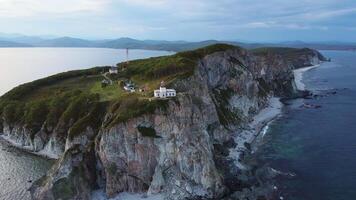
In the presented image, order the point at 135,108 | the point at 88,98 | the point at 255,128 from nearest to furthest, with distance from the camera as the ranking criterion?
the point at 135,108 → the point at 88,98 → the point at 255,128

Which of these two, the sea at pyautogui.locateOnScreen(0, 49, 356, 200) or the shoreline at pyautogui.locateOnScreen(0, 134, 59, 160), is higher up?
the sea at pyautogui.locateOnScreen(0, 49, 356, 200)

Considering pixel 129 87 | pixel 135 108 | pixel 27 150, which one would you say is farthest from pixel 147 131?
pixel 27 150

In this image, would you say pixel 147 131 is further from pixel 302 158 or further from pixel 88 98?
pixel 302 158

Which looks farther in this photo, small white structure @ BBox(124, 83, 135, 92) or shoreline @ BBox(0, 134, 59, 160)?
small white structure @ BBox(124, 83, 135, 92)

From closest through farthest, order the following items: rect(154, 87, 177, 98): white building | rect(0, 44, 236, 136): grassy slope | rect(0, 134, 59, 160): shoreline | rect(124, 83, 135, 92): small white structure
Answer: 1. rect(154, 87, 177, 98): white building
2. rect(0, 44, 236, 136): grassy slope
3. rect(0, 134, 59, 160): shoreline
4. rect(124, 83, 135, 92): small white structure

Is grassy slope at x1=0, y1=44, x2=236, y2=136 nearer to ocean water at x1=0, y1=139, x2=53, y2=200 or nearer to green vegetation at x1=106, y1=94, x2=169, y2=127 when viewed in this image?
green vegetation at x1=106, y1=94, x2=169, y2=127

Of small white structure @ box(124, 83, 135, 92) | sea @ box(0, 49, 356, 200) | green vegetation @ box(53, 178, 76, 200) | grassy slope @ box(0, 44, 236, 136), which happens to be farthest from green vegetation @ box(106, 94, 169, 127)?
sea @ box(0, 49, 356, 200)

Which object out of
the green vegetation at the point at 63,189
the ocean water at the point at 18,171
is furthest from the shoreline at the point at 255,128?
the ocean water at the point at 18,171
